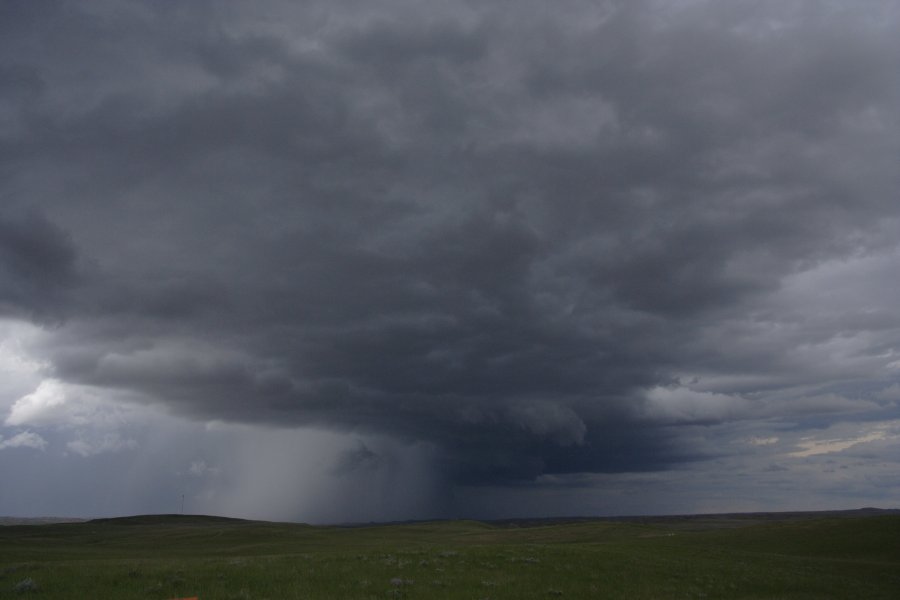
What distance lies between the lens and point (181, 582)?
23.3 meters

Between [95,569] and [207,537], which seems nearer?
[95,569]

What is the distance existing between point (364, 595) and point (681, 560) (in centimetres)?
2517

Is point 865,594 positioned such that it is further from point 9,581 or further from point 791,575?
point 9,581

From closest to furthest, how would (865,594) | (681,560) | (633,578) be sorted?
(633,578)
(865,594)
(681,560)

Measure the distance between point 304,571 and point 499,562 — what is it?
10181 mm

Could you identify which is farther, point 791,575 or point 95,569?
point 791,575

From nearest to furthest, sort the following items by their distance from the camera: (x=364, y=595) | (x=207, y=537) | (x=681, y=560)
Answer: (x=364, y=595) < (x=681, y=560) < (x=207, y=537)

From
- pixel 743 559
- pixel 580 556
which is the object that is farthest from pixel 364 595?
pixel 743 559

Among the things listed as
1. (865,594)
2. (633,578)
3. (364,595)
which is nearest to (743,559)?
(865,594)

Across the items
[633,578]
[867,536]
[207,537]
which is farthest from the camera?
[207,537]

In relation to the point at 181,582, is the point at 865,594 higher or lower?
lower

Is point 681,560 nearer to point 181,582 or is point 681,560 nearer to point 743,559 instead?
point 743,559

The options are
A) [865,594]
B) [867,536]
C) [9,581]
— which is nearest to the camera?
[9,581]

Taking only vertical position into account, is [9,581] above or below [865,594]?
above
